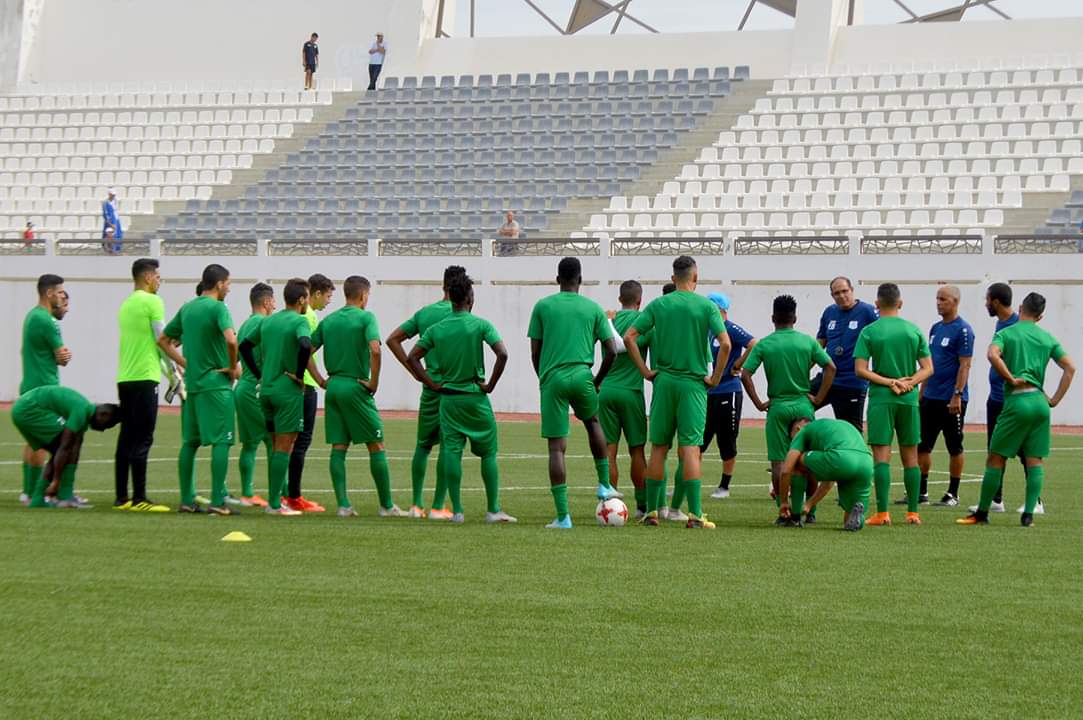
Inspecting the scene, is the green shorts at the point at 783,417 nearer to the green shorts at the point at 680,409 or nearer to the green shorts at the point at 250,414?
the green shorts at the point at 680,409

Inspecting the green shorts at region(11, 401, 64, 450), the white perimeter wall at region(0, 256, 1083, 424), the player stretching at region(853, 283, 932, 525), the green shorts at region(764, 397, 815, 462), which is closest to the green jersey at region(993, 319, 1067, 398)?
the player stretching at region(853, 283, 932, 525)

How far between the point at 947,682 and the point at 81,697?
3222 mm

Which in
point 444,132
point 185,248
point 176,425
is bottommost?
point 176,425

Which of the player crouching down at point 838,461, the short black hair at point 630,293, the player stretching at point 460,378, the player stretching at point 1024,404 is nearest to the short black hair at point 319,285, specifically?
the player stretching at point 460,378

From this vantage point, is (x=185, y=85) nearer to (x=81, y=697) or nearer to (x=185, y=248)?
(x=185, y=248)

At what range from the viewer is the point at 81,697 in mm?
5555

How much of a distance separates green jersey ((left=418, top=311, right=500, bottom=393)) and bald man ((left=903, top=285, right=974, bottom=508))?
455 cm

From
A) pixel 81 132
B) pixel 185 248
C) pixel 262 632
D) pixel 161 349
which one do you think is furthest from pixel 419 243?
pixel 262 632

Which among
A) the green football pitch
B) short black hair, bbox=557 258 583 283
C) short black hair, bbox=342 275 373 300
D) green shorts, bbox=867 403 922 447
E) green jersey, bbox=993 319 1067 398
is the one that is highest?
short black hair, bbox=557 258 583 283

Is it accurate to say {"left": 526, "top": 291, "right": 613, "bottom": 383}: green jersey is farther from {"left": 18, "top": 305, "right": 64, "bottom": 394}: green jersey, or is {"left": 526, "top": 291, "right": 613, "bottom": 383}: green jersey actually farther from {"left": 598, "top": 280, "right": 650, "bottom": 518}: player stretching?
{"left": 18, "top": 305, "right": 64, "bottom": 394}: green jersey

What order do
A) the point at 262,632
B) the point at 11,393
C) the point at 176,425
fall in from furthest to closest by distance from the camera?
1. the point at 11,393
2. the point at 176,425
3. the point at 262,632

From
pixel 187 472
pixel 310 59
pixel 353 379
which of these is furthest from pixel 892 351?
pixel 310 59

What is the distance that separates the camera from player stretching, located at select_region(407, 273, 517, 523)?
10828 mm

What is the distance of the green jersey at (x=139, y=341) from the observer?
11844mm
